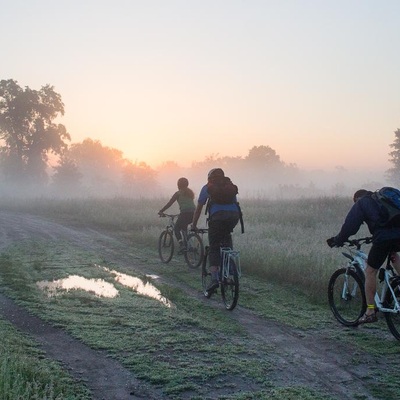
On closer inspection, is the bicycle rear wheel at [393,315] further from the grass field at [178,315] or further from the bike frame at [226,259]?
the bike frame at [226,259]

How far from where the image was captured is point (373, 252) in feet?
19.9

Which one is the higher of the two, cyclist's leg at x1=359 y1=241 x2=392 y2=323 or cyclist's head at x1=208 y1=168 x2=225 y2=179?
cyclist's head at x1=208 y1=168 x2=225 y2=179

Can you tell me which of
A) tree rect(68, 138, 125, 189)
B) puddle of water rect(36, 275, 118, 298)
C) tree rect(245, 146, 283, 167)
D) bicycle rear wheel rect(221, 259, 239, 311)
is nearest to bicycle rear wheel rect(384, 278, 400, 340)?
bicycle rear wheel rect(221, 259, 239, 311)

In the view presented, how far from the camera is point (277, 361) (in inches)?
209

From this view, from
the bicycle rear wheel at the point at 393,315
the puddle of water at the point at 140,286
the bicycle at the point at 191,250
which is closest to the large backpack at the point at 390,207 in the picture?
the bicycle rear wheel at the point at 393,315

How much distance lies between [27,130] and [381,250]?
61.5 meters

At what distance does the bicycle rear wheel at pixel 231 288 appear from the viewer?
24.8 ft

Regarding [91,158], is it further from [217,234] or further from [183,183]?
[217,234]

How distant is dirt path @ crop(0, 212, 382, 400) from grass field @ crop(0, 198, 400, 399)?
0.17 metres

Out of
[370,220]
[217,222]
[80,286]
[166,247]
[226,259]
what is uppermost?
[370,220]

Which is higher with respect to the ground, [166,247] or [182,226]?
[182,226]

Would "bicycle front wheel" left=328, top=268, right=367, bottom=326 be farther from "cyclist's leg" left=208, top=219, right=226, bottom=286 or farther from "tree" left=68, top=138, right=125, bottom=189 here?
"tree" left=68, top=138, right=125, bottom=189

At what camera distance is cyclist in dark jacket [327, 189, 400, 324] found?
5895 millimetres

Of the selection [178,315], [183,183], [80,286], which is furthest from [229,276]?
[183,183]
